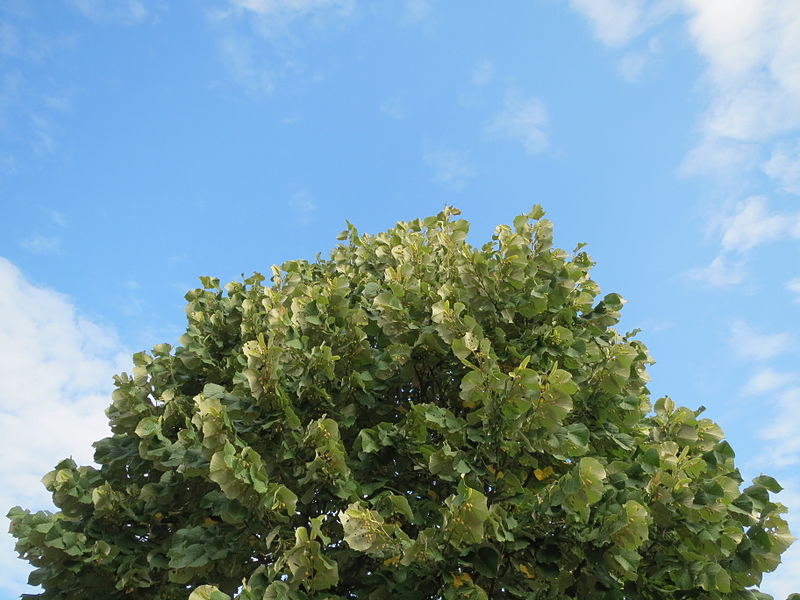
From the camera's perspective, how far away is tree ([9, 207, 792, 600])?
6.69 m

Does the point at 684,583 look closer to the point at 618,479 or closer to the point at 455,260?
the point at 618,479

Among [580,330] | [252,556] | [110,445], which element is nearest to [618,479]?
[580,330]

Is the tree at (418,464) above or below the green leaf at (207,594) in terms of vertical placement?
above

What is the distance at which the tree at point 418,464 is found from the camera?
6.69 metres

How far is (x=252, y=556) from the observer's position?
7.92m

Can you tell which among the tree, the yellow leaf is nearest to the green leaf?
the tree

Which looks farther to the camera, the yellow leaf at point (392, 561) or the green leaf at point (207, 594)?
the yellow leaf at point (392, 561)

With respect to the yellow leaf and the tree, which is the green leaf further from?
the yellow leaf

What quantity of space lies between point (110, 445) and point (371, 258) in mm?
4764

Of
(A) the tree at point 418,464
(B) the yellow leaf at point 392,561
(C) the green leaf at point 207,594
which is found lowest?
(C) the green leaf at point 207,594

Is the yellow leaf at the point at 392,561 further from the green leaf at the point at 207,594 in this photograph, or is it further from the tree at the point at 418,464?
the green leaf at the point at 207,594

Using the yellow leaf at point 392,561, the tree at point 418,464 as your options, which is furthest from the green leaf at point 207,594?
the yellow leaf at point 392,561

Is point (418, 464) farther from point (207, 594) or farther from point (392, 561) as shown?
point (207, 594)

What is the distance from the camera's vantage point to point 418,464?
753 centimetres
